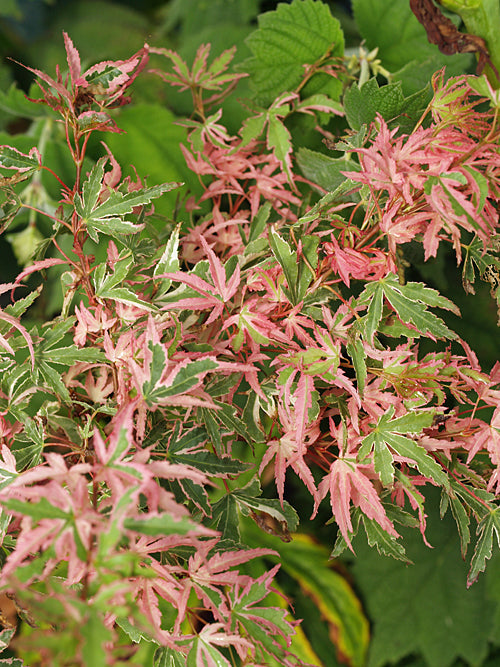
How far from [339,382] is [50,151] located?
49 cm

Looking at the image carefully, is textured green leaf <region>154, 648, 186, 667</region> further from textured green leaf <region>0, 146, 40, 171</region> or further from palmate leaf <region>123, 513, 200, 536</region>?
textured green leaf <region>0, 146, 40, 171</region>

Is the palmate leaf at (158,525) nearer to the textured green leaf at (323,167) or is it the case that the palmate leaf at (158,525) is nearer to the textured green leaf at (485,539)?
the textured green leaf at (485,539)

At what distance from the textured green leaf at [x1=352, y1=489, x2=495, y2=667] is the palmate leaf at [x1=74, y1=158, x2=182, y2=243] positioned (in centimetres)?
51

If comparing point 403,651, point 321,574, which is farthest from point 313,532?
point 403,651

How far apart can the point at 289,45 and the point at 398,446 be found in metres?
0.36

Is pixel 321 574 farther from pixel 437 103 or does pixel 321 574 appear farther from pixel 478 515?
pixel 437 103

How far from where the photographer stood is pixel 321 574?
2.27 ft

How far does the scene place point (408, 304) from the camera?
31 centimetres

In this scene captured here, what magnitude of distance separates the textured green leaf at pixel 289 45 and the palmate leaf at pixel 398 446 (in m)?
0.32

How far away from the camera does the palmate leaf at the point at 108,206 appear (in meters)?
0.32

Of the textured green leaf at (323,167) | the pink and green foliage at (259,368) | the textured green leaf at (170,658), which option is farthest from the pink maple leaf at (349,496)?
the textured green leaf at (323,167)

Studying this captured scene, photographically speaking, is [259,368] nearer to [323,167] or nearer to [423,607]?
[323,167]

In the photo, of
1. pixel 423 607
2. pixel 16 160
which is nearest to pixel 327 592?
pixel 423 607

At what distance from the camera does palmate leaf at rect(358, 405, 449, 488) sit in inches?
11.7
